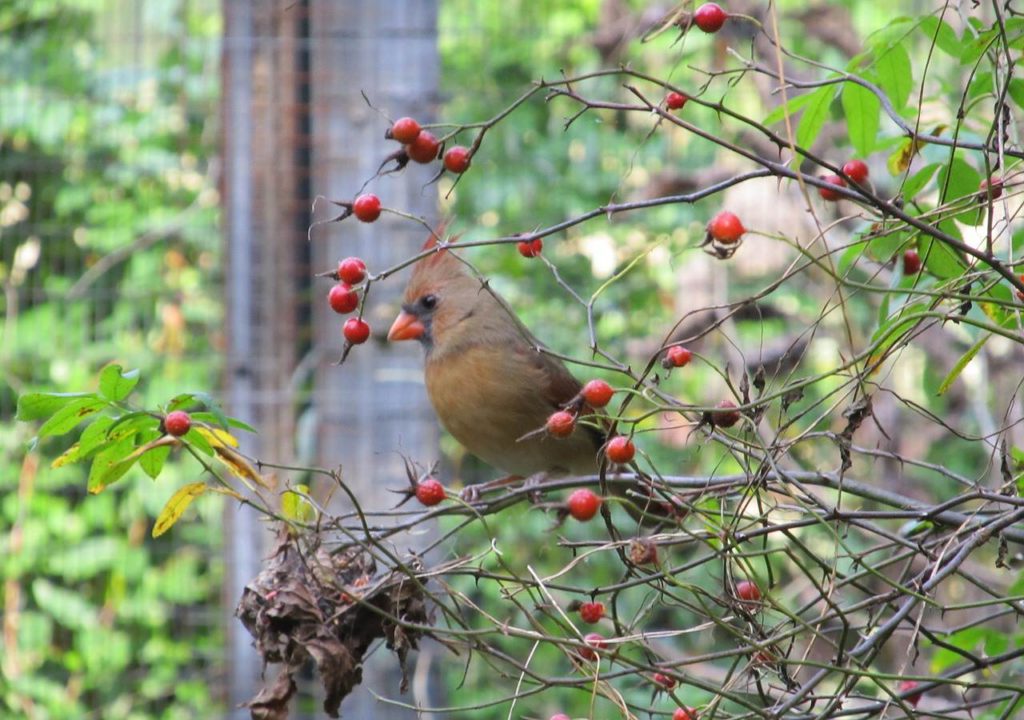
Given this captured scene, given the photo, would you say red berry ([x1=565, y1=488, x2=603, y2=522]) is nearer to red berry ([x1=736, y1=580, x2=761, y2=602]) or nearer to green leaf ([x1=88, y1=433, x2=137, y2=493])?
red berry ([x1=736, y1=580, x2=761, y2=602])

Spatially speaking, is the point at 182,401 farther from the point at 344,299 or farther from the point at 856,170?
A: the point at 856,170

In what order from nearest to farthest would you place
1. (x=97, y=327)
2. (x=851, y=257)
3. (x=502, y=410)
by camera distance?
1. (x=851, y=257)
2. (x=502, y=410)
3. (x=97, y=327)

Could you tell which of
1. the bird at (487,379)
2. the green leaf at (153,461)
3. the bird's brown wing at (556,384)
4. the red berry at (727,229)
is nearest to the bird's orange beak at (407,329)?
the bird at (487,379)

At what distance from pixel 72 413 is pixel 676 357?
64 cm

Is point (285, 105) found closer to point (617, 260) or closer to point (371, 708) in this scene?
point (617, 260)

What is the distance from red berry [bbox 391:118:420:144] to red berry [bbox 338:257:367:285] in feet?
0.63

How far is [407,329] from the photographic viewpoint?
9.34 feet

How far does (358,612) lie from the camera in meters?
1.58

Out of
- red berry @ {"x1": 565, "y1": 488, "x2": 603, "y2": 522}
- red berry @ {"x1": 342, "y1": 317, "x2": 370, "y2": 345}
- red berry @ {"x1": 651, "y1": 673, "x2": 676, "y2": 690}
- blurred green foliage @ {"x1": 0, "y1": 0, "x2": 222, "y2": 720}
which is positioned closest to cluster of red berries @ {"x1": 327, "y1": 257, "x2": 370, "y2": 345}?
red berry @ {"x1": 342, "y1": 317, "x2": 370, "y2": 345}

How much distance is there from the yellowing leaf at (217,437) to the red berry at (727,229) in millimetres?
561

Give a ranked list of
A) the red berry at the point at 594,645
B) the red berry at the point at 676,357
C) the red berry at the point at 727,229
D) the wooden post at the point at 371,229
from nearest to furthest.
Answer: the red berry at the point at 727,229, the red berry at the point at 594,645, the red berry at the point at 676,357, the wooden post at the point at 371,229

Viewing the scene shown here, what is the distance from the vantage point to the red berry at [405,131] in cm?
134

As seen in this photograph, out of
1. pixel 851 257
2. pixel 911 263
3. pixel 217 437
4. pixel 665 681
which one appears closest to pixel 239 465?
pixel 217 437

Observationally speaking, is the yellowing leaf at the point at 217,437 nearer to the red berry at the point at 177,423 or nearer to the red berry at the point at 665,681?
the red berry at the point at 177,423
